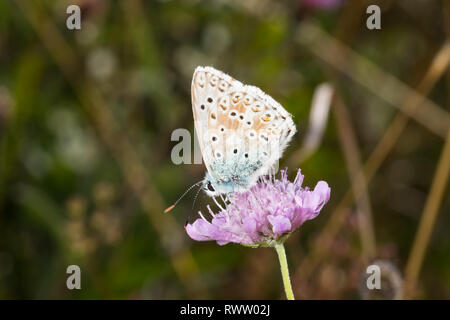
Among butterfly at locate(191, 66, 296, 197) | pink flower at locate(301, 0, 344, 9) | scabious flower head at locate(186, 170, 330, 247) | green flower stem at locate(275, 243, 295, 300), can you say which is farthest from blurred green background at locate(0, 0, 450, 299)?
green flower stem at locate(275, 243, 295, 300)

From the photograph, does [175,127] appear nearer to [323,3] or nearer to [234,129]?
[323,3]

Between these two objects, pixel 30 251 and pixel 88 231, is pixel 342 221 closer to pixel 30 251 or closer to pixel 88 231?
pixel 88 231

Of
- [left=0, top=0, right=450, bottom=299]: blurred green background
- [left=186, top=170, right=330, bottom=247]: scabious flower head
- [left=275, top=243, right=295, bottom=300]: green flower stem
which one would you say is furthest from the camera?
[left=0, top=0, right=450, bottom=299]: blurred green background

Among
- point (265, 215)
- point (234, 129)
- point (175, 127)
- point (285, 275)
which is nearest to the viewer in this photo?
point (285, 275)

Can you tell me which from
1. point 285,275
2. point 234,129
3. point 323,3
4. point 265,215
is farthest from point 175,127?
point 285,275

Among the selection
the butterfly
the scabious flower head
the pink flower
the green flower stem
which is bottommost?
the green flower stem

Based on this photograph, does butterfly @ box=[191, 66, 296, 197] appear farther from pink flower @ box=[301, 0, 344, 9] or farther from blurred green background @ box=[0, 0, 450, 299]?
pink flower @ box=[301, 0, 344, 9]

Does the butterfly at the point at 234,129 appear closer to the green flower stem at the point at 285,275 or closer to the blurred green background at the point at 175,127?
the green flower stem at the point at 285,275
